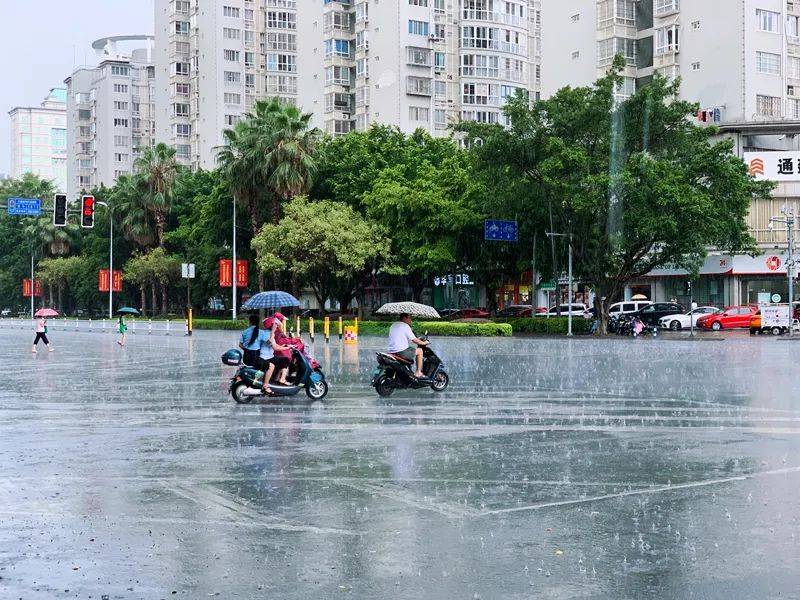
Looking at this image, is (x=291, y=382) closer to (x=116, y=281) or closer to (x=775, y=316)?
(x=775, y=316)

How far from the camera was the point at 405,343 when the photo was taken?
18.5 meters

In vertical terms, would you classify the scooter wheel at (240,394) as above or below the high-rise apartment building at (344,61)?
below

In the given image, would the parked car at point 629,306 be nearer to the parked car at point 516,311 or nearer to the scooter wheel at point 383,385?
the parked car at point 516,311

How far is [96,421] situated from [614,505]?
8.98 metres

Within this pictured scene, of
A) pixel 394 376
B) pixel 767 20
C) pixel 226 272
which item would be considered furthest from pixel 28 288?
pixel 394 376

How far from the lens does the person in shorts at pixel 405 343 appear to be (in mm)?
18406

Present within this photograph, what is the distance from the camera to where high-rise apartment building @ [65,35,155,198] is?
14012 centimetres

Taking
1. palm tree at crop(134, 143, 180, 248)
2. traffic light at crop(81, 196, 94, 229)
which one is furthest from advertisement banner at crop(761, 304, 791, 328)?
palm tree at crop(134, 143, 180, 248)

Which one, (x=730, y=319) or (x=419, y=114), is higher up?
(x=419, y=114)

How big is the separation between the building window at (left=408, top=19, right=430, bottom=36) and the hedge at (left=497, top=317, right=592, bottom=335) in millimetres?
42318

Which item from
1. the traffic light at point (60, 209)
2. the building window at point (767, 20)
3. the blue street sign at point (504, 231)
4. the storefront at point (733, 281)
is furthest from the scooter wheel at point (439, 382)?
the building window at point (767, 20)

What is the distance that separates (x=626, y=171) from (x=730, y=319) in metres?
16.8

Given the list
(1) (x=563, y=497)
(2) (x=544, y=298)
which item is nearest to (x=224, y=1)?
(2) (x=544, y=298)

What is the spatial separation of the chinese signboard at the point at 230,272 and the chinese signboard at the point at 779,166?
33.7 meters
